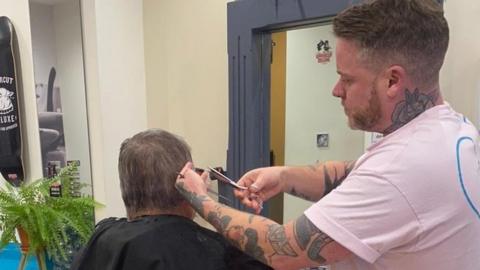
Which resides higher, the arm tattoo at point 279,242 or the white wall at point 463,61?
the white wall at point 463,61

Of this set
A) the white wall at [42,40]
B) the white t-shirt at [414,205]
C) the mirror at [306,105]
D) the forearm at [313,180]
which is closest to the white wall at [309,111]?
the mirror at [306,105]

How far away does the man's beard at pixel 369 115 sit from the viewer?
90 cm

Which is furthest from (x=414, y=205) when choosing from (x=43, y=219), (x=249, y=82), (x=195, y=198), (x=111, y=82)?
(x=111, y=82)

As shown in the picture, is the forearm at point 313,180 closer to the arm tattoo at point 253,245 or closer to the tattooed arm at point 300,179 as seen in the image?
the tattooed arm at point 300,179


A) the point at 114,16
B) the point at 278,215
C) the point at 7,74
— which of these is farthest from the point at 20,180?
the point at 278,215

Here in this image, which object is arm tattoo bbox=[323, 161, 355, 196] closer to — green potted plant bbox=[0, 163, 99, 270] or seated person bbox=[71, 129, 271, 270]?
seated person bbox=[71, 129, 271, 270]

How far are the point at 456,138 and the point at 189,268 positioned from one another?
0.74 metres

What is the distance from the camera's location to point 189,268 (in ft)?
Answer: 3.78

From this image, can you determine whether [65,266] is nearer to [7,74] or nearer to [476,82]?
[7,74]

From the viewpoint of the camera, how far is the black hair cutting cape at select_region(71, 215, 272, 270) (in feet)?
3.76

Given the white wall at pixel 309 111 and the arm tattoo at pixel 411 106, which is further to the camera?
the white wall at pixel 309 111

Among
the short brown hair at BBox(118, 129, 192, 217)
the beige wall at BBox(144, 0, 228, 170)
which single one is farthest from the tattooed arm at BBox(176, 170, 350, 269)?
the beige wall at BBox(144, 0, 228, 170)

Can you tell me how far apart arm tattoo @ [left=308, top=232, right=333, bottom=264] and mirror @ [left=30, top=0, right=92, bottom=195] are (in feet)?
5.85

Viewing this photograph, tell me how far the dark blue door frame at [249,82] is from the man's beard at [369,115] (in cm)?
95
